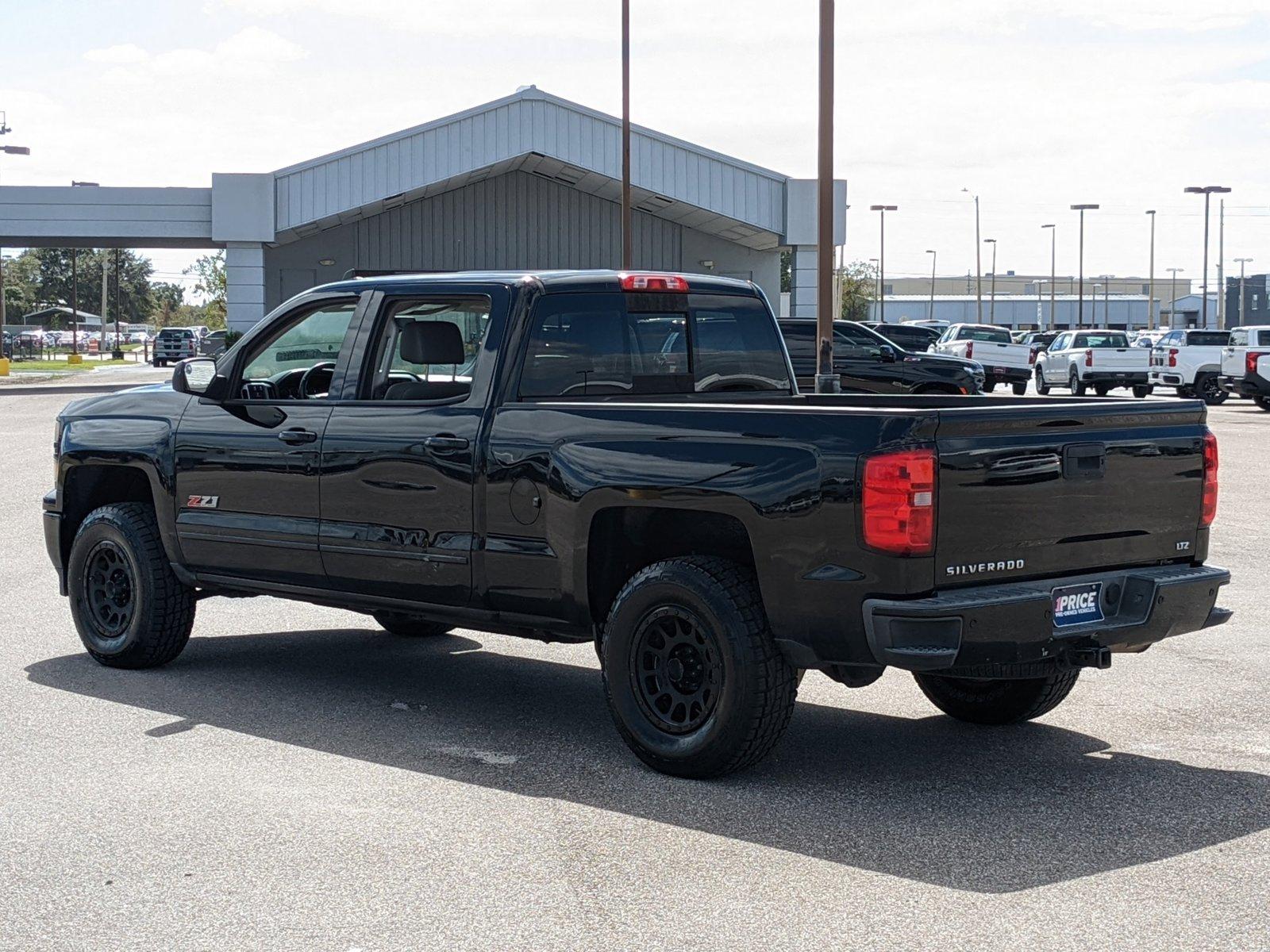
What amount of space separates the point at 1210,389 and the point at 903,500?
117 ft

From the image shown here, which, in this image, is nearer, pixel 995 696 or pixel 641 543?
pixel 641 543

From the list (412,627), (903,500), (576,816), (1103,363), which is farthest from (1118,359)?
(576,816)

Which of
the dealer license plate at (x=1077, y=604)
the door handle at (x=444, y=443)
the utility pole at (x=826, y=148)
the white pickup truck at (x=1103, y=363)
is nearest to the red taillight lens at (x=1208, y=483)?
the dealer license plate at (x=1077, y=604)

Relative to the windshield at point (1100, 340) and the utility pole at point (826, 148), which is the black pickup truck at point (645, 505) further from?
the windshield at point (1100, 340)

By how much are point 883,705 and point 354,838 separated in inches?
120

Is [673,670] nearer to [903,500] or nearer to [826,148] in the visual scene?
[903,500]

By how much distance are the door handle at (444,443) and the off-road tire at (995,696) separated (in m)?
2.22

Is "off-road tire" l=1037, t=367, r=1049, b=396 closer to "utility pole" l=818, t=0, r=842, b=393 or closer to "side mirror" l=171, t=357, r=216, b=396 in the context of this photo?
"utility pole" l=818, t=0, r=842, b=393

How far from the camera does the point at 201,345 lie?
62.9m

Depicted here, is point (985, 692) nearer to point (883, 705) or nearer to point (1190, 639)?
point (883, 705)

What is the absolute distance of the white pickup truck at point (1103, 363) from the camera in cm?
4134

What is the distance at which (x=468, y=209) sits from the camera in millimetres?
47688

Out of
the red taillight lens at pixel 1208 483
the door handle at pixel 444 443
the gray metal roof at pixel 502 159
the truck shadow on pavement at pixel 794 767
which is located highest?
the gray metal roof at pixel 502 159

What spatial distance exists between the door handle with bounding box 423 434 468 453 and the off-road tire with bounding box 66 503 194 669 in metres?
2.05
